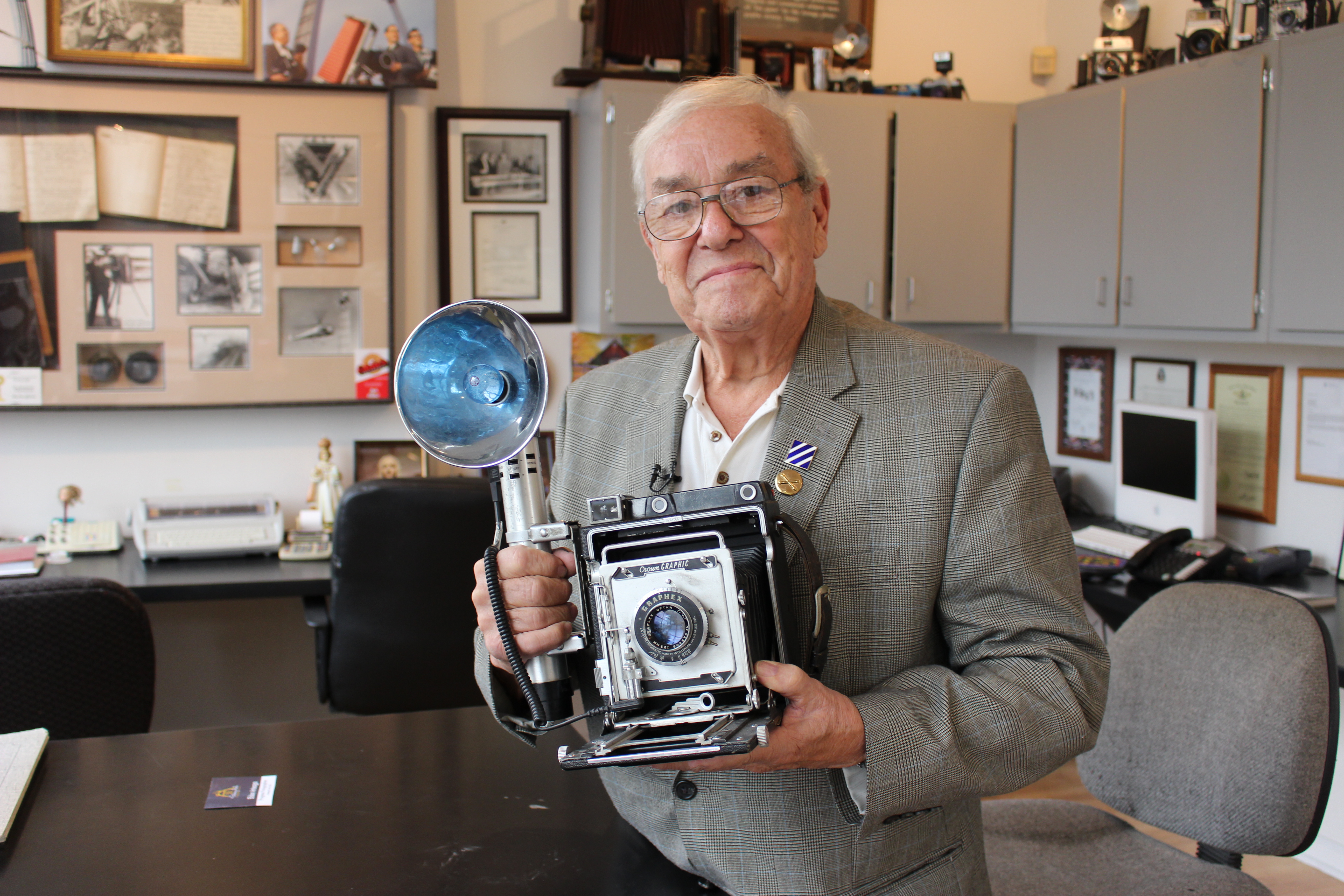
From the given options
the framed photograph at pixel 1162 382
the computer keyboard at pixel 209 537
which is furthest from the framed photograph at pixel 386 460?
the framed photograph at pixel 1162 382

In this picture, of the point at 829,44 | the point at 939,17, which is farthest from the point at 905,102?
the point at 939,17

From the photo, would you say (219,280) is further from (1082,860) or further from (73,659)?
(1082,860)

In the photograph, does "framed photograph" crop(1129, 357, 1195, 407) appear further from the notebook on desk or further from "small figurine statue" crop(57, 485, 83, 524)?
"small figurine statue" crop(57, 485, 83, 524)

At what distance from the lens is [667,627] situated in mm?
993

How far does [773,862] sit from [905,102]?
2793 mm

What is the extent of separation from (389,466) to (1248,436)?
2.59 meters

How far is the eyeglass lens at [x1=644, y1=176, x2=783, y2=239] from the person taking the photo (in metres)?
1.26

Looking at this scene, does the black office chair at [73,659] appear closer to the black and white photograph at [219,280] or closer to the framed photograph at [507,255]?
the black and white photograph at [219,280]

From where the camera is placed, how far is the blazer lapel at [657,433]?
4.32 feet

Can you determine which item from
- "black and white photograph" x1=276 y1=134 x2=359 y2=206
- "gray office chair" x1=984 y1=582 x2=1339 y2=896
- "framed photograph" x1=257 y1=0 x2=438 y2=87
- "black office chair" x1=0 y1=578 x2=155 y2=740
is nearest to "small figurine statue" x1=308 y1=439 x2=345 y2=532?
"black and white photograph" x1=276 y1=134 x2=359 y2=206

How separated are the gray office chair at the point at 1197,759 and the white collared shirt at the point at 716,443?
801mm

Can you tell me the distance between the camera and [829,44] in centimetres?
358

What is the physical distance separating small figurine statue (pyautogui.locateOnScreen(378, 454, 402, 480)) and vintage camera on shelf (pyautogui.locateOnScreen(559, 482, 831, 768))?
8.02ft

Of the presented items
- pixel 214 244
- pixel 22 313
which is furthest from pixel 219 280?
pixel 22 313
